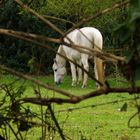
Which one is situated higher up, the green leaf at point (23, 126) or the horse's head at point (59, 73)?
the horse's head at point (59, 73)

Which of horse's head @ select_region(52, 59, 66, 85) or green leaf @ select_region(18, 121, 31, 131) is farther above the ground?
horse's head @ select_region(52, 59, 66, 85)

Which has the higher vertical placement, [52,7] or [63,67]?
[52,7]

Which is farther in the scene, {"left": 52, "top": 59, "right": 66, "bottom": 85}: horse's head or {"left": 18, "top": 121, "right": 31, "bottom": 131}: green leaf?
{"left": 52, "top": 59, "right": 66, "bottom": 85}: horse's head

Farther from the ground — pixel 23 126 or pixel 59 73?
pixel 59 73

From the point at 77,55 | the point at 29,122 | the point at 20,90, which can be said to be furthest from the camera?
the point at 77,55

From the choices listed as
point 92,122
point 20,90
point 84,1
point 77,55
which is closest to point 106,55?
point 20,90

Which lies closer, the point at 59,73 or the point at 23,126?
the point at 23,126

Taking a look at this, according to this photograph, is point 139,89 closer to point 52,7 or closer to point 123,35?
point 123,35

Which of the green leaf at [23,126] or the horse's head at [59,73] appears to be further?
the horse's head at [59,73]

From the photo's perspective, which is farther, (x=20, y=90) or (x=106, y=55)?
(x=20, y=90)

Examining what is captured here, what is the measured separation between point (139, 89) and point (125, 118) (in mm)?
9421

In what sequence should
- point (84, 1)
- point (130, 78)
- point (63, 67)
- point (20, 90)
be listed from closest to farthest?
1. point (130, 78)
2. point (20, 90)
3. point (63, 67)
4. point (84, 1)

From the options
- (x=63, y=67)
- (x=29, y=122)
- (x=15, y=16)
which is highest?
(x=15, y=16)

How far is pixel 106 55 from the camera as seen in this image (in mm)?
2072
